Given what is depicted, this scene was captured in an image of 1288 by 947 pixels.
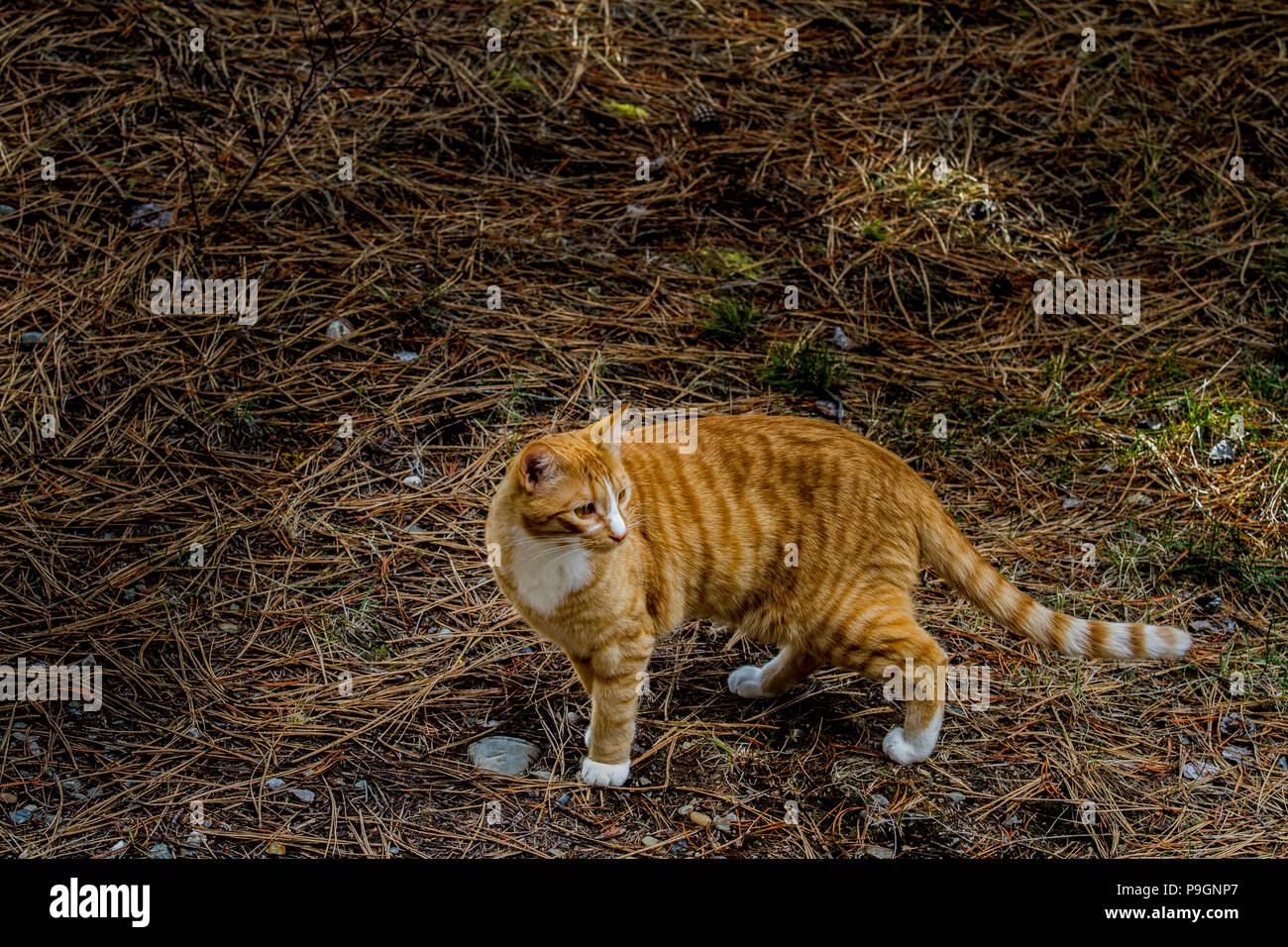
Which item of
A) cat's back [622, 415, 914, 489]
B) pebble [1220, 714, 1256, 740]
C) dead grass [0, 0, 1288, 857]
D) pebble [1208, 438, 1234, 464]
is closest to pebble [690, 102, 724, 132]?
dead grass [0, 0, 1288, 857]

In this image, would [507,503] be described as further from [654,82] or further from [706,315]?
[654,82]

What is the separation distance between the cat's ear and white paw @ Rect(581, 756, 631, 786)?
0.88 metres

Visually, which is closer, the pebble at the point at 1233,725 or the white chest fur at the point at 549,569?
the white chest fur at the point at 549,569

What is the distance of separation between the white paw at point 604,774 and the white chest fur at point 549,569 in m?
0.51

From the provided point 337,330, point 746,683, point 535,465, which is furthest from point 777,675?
point 337,330

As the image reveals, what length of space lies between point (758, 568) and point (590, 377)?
4.85 feet

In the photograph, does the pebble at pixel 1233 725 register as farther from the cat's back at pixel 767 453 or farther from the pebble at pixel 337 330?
the pebble at pixel 337 330

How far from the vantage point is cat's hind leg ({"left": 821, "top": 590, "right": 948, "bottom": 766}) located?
3.18 metres

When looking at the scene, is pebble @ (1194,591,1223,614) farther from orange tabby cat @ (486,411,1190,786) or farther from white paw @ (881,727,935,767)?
white paw @ (881,727,935,767)

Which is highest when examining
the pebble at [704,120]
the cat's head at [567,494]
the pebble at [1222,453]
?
the pebble at [704,120]

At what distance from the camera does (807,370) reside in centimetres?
444

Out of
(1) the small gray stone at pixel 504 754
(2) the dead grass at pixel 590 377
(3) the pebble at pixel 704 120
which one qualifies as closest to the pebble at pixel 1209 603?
(2) the dead grass at pixel 590 377

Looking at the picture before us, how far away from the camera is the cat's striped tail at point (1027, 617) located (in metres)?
3.14

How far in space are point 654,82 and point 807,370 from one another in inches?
82.7
